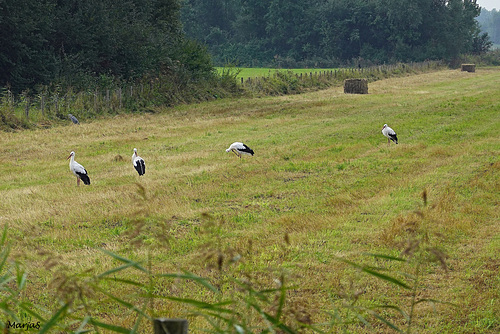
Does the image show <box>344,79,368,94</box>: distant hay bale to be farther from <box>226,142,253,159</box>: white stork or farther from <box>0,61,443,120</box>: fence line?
<box>226,142,253,159</box>: white stork

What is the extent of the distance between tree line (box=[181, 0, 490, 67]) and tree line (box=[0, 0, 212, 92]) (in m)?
53.0

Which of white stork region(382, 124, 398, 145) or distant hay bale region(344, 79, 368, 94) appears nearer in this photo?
white stork region(382, 124, 398, 145)

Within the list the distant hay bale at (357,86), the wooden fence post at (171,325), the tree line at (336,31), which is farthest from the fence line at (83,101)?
the tree line at (336,31)

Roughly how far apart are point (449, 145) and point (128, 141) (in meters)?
10.4

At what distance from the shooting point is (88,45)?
104ft

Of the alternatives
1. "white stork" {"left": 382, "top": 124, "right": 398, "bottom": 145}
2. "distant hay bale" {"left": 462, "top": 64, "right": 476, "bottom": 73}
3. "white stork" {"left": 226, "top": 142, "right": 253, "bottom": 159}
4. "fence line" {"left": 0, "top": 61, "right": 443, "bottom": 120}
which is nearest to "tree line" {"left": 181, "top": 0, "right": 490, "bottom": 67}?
"distant hay bale" {"left": 462, "top": 64, "right": 476, "bottom": 73}

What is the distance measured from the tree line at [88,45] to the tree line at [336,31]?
174 feet

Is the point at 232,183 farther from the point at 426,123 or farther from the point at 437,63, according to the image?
the point at 437,63

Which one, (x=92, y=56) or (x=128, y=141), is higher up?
(x=92, y=56)

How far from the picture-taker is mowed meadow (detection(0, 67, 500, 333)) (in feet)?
16.0

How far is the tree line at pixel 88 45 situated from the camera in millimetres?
28389

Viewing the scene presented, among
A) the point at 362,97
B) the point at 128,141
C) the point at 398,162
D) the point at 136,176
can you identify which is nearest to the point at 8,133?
the point at 128,141

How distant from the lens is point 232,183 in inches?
520

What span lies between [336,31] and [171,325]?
296 feet
